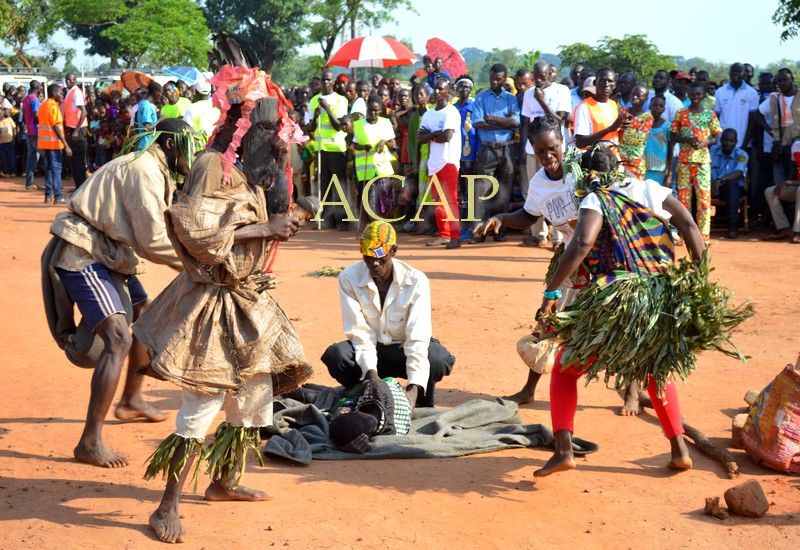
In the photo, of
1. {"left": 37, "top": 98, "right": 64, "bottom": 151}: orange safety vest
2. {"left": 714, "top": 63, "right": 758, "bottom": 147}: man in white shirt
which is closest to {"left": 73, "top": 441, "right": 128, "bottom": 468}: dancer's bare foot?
{"left": 714, "top": 63, "right": 758, "bottom": 147}: man in white shirt

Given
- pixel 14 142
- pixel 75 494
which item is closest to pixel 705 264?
pixel 75 494

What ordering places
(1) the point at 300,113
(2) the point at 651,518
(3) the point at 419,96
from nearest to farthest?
(2) the point at 651,518 < (3) the point at 419,96 < (1) the point at 300,113

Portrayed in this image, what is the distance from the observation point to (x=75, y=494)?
4.98 metres

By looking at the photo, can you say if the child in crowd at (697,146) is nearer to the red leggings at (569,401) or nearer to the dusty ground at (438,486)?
the dusty ground at (438,486)

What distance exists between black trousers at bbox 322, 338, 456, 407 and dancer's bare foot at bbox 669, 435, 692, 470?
167 cm

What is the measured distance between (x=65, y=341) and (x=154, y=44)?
4377 centimetres

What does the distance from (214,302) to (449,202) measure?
9.09 meters

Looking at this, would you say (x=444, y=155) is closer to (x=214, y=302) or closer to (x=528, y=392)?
(x=528, y=392)

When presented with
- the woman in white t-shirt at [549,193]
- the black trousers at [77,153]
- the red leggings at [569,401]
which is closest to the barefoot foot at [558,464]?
the red leggings at [569,401]

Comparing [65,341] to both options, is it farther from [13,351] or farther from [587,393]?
[587,393]

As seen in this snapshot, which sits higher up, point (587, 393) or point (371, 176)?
point (371, 176)

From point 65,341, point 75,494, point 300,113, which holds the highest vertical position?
point 300,113

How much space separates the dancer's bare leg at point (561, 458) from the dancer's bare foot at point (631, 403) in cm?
134

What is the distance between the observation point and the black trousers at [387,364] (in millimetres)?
6309
